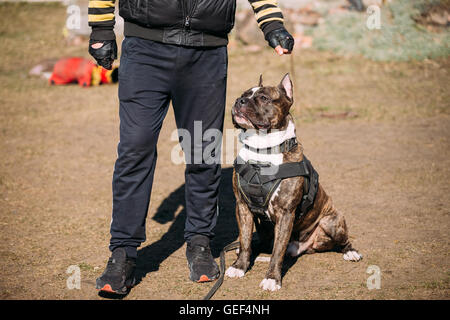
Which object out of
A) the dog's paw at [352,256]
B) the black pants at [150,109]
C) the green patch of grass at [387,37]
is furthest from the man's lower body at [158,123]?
the green patch of grass at [387,37]

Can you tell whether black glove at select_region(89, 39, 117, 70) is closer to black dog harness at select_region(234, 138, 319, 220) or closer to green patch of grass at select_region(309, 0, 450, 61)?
black dog harness at select_region(234, 138, 319, 220)

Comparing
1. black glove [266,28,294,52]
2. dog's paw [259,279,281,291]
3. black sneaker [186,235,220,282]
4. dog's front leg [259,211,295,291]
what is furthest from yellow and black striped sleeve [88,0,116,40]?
dog's paw [259,279,281,291]

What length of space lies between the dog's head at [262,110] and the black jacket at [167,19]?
0.50 m

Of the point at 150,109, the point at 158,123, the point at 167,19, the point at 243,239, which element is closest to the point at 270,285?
A: the point at 243,239

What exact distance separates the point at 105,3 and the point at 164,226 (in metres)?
2.34

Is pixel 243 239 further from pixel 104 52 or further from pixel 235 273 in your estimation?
pixel 104 52

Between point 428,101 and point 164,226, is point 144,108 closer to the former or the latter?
point 164,226

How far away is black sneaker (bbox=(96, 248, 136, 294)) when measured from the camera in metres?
3.82

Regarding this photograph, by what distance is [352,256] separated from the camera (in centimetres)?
452

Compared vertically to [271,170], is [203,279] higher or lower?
lower

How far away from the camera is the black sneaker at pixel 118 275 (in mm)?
3818

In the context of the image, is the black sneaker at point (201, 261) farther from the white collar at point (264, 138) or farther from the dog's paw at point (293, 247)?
the white collar at point (264, 138)

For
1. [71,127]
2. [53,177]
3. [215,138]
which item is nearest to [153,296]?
[215,138]

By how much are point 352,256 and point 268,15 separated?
2.01m
